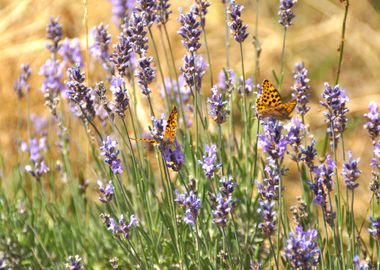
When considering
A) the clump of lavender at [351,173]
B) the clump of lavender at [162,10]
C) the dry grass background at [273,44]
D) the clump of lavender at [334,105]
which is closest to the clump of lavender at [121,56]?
the clump of lavender at [162,10]

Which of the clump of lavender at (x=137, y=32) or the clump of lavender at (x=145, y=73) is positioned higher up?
the clump of lavender at (x=137, y=32)

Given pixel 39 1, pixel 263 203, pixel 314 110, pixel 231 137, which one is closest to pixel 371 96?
pixel 314 110

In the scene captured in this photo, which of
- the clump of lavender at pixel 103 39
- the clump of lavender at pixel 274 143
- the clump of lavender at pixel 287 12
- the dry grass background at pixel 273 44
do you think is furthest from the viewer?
the dry grass background at pixel 273 44

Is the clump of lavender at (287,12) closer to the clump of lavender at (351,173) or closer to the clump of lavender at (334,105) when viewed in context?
the clump of lavender at (334,105)

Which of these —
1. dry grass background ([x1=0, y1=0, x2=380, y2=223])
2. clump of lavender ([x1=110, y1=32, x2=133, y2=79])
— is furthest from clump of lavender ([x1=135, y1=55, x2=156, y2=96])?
dry grass background ([x1=0, y1=0, x2=380, y2=223])

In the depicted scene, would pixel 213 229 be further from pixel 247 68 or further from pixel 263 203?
pixel 247 68

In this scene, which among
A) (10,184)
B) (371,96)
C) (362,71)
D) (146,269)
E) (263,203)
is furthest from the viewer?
(362,71)
